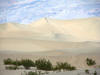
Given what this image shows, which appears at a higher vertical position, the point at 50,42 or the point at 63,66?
the point at 50,42

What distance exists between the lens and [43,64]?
18.1ft

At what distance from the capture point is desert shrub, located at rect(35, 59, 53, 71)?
17.9ft

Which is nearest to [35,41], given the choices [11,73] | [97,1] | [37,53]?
[37,53]

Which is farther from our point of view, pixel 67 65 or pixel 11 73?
pixel 67 65

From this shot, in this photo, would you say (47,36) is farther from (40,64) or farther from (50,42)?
(40,64)

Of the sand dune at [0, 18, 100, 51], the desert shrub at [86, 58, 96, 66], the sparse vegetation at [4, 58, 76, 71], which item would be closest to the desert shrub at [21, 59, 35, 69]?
the sparse vegetation at [4, 58, 76, 71]

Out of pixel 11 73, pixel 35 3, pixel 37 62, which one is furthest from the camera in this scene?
pixel 35 3

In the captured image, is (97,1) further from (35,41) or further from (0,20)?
(0,20)

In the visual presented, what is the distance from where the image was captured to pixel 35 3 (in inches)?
235

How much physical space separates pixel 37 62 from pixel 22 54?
1.47 feet

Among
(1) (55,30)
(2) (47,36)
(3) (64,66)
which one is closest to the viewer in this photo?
(3) (64,66)


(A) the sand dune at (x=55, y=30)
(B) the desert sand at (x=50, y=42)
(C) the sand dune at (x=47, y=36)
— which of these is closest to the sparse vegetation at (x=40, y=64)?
(B) the desert sand at (x=50, y=42)

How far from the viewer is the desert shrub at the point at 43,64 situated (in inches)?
215

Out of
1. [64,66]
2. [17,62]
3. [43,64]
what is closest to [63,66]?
[64,66]
